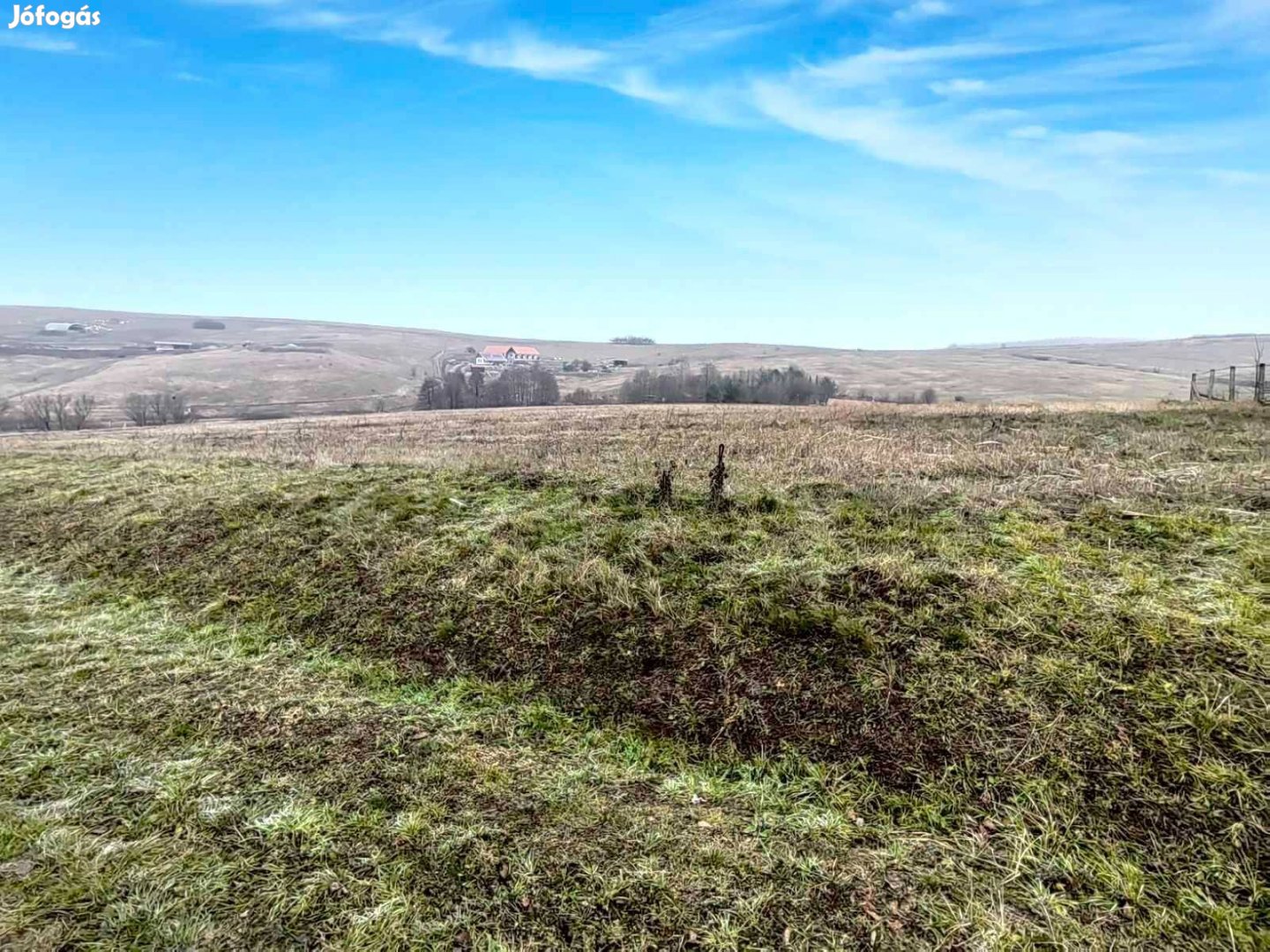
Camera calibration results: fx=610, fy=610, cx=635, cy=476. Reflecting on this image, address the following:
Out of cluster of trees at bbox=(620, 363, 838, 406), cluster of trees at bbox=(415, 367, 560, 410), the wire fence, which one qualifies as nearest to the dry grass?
the wire fence

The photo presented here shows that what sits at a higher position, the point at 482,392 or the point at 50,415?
the point at 482,392

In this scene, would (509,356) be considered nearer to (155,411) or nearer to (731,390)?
(155,411)

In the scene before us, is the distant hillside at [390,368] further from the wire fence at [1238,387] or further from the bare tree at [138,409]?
the wire fence at [1238,387]

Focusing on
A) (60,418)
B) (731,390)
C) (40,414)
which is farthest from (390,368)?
(731,390)

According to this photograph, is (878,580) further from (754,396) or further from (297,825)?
(754,396)

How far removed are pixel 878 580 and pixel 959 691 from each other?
136cm

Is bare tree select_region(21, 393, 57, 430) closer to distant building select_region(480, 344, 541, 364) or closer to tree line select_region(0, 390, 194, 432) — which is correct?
tree line select_region(0, 390, 194, 432)

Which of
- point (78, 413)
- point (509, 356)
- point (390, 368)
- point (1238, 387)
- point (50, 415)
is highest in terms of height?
point (509, 356)

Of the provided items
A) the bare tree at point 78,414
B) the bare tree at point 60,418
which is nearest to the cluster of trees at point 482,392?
the bare tree at point 78,414

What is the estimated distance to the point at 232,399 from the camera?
3479 inches

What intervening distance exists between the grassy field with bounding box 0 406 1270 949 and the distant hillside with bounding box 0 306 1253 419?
6324cm

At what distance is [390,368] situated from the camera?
133 metres

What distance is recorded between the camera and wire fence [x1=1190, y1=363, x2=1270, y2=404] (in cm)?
1961

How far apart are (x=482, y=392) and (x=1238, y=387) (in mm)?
67561
